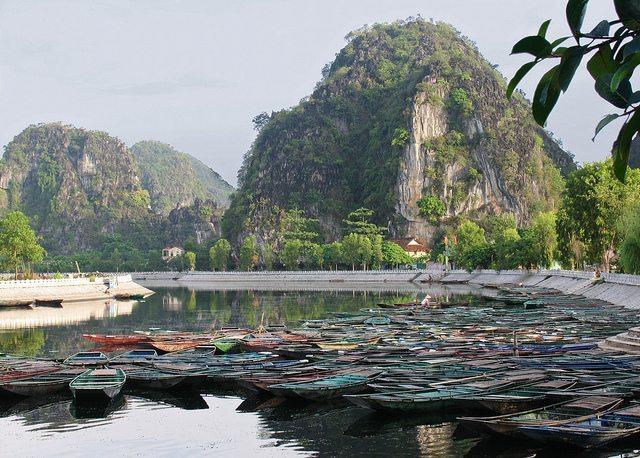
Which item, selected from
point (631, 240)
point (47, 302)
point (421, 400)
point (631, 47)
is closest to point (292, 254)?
point (47, 302)

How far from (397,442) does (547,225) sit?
10378cm

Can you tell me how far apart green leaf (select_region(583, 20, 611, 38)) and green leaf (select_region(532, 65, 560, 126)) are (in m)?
0.28

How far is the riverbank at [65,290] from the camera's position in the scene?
98.0m

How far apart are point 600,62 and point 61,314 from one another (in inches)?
3344

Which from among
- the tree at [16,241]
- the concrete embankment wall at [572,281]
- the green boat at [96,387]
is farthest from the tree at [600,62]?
the tree at [16,241]

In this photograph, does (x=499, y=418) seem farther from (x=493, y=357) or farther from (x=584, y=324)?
(x=584, y=324)

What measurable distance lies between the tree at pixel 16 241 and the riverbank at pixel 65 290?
26.6 feet

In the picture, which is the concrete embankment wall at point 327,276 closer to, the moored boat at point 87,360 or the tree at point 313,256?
the tree at point 313,256

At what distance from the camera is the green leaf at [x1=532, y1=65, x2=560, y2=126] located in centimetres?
523

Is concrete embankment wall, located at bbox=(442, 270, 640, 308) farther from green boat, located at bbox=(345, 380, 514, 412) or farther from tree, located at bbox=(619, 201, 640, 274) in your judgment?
green boat, located at bbox=(345, 380, 514, 412)

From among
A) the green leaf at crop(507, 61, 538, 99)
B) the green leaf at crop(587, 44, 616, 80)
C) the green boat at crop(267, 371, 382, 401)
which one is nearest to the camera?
the green leaf at crop(587, 44, 616, 80)

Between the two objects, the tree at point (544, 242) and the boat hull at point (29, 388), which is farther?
the tree at point (544, 242)

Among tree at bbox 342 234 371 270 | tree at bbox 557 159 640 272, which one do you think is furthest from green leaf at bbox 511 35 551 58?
tree at bbox 342 234 371 270

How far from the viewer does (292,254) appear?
189750mm
